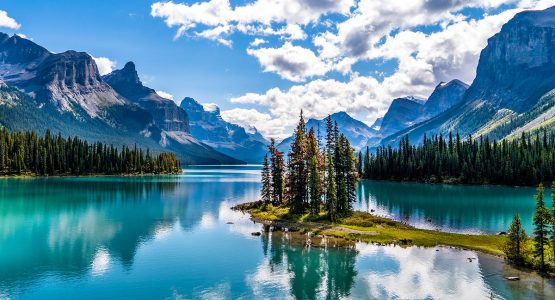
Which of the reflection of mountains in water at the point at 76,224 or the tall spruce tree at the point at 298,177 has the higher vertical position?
the tall spruce tree at the point at 298,177

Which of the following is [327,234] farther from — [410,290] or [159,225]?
[159,225]

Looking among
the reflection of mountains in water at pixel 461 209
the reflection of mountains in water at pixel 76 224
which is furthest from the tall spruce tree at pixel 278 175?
the reflection of mountains in water at pixel 461 209

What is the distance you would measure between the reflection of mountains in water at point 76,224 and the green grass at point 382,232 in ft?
77.3

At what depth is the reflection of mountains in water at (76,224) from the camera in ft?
170

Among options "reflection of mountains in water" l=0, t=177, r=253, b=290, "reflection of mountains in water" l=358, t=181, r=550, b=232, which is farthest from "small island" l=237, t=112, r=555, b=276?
"reflection of mountains in water" l=0, t=177, r=253, b=290

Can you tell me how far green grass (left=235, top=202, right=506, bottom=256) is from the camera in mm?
63594

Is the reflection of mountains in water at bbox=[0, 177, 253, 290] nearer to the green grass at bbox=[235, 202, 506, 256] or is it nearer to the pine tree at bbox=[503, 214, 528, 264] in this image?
the green grass at bbox=[235, 202, 506, 256]

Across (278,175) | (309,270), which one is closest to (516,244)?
(309,270)

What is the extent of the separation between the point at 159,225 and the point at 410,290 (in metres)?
55.1

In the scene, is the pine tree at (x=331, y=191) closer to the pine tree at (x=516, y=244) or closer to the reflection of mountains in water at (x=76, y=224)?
the reflection of mountains in water at (x=76, y=224)

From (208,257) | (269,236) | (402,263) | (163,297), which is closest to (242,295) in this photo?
(163,297)

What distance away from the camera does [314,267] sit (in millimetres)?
52031

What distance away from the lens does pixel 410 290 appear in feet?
141

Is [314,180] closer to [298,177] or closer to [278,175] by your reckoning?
[298,177]
